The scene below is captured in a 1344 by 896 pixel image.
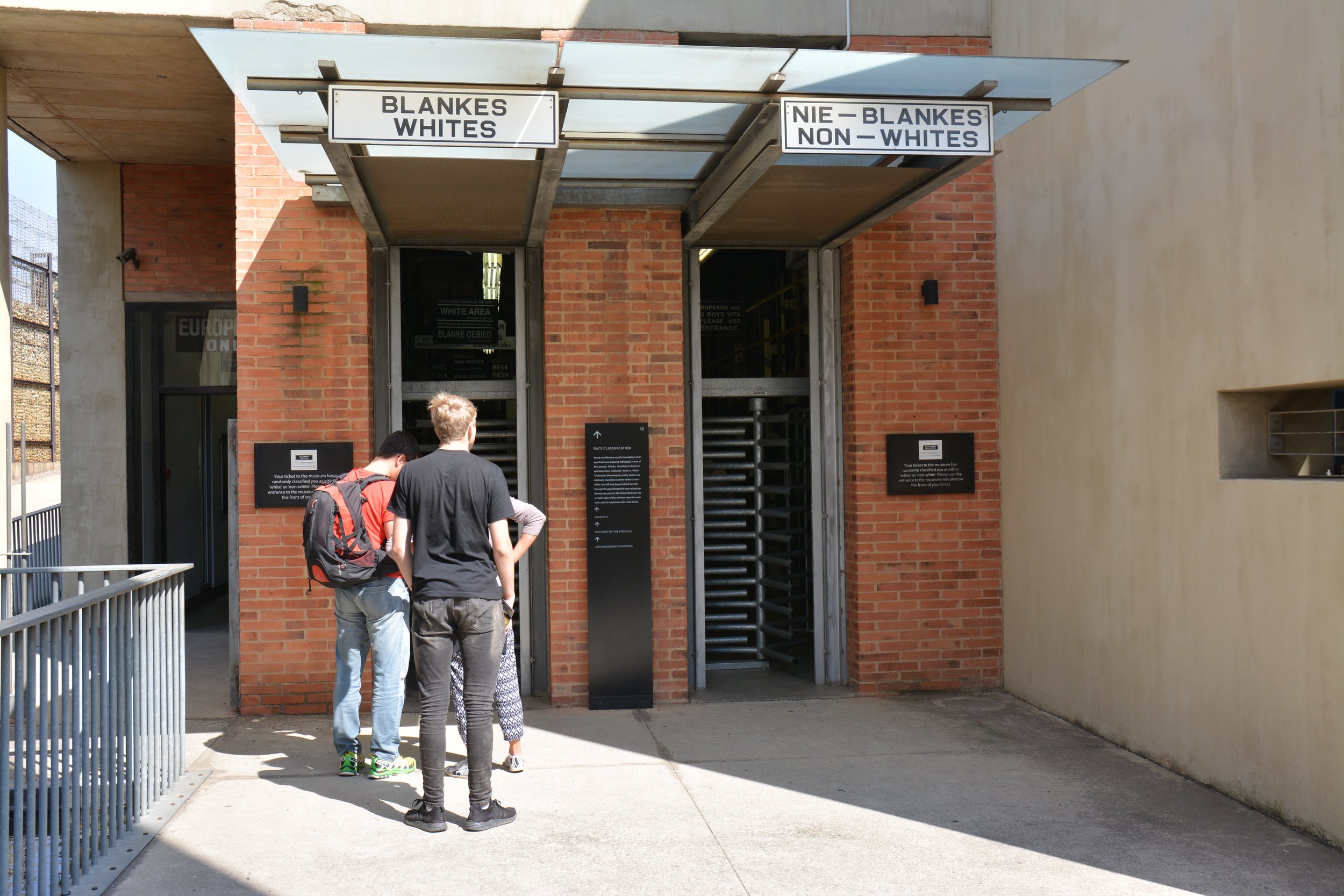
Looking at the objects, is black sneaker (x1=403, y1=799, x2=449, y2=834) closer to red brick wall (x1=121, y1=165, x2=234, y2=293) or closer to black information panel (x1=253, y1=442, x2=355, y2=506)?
black information panel (x1=253, y1=442, x2=355, y2=506)

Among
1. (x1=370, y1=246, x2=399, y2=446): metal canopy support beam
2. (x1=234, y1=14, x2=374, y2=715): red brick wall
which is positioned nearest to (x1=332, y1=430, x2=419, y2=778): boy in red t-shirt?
(x1=234, y1=14, x2=374, y2=715): red brick wall

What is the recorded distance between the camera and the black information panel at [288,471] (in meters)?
7.23

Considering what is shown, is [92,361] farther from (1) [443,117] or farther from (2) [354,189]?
(1) [443,117]

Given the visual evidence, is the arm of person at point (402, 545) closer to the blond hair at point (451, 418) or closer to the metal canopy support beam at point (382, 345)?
the blond hair at point (451, 418)

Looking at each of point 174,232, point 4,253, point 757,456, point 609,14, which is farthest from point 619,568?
point 174,232

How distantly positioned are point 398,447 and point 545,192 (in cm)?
176

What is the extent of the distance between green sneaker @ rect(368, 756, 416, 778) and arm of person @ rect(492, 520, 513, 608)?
1.41 m

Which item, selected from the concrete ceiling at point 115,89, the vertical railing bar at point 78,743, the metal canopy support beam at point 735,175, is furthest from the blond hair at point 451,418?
the concrete ceiling at point 115,89

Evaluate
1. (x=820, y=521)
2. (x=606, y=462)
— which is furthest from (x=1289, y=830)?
(x=606, y=462)

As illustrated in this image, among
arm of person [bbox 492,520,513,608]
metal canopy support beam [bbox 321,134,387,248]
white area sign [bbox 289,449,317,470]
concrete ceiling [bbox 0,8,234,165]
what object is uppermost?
concrete ceiling [bbox 0,8,234,165]

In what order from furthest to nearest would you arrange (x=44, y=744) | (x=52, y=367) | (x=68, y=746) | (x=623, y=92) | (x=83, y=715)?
(x=52, y=367)
(x=623, y=92)
(x=83, y=715)
(x=68, y=746)
(x=44, y=744)

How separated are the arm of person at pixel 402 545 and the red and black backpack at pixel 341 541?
620 millimetres

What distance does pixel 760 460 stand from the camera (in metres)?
8.57

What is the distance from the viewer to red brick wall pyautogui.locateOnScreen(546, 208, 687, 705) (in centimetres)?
761
